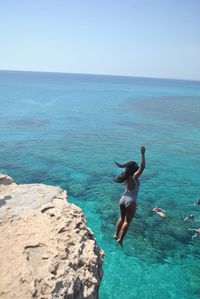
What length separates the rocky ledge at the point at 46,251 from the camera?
24.7 ft

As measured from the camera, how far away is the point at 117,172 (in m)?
31.6

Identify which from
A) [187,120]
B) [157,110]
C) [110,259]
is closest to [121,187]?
[110,259]

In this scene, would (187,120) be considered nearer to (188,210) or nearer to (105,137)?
(105,137)

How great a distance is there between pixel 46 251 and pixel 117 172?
23.2 m

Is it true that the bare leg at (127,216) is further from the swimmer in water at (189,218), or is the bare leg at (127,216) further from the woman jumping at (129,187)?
the swimmer in water at (189,218)

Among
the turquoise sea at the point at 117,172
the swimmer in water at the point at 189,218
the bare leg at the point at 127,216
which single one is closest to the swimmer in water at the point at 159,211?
the turquoise sea at the point at 117,172

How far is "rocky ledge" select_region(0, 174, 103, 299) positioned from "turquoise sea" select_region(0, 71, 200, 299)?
22.8ft

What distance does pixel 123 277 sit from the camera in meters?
16.5

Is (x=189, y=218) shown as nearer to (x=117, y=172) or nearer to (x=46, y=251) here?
(x=117, y=172)

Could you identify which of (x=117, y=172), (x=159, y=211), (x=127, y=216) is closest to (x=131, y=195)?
(x=127, y=216)

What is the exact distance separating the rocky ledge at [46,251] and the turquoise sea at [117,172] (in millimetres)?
6936

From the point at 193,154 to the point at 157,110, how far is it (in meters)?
40.2

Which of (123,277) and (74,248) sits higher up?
(74,248)

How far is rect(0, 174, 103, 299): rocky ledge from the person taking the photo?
753 centimetres
